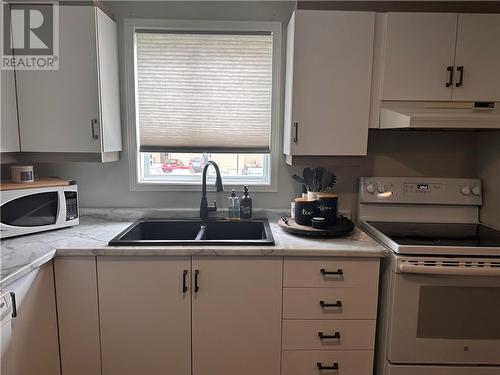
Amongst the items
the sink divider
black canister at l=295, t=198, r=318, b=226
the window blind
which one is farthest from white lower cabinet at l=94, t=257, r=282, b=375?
the window blind

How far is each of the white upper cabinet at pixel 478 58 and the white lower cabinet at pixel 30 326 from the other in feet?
7.62

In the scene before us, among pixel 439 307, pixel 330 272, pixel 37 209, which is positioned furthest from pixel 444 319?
pixel 37 209

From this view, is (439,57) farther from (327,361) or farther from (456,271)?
(327,361)

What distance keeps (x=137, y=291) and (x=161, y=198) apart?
2.41 feet

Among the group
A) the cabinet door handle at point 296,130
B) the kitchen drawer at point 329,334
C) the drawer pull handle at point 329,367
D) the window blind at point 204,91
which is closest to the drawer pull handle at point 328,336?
the kitchen drawer at point 329,334

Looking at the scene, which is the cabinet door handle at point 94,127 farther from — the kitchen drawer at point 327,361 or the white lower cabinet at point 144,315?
the kitchen drawer at point 327,361

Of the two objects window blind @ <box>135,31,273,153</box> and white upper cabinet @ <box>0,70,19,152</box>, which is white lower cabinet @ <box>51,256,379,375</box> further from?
window blind @ <box>135,31,273,153</box>

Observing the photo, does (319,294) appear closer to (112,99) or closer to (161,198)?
(161,198)

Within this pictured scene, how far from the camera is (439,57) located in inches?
70.5

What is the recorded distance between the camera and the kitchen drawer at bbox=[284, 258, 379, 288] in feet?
5.40

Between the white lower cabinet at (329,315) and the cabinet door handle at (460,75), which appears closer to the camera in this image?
the white lower cabinet at (329,315)

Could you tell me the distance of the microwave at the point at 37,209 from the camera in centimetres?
167

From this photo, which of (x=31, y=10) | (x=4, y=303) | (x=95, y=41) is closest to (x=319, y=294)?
(x=4, y=303)

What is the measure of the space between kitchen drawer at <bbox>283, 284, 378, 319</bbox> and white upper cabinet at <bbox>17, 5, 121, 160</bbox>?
4.38ft
